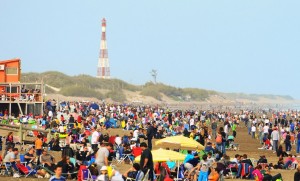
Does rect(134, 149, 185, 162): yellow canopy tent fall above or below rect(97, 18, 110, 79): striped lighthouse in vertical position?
below

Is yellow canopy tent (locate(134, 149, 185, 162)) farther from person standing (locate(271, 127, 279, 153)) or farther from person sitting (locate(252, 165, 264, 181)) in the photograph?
person standing (locate(271, 127, 279, 153))

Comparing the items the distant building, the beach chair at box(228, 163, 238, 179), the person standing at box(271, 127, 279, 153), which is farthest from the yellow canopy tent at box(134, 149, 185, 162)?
the distant building

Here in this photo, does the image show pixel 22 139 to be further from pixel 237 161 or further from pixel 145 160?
pixel 145 160

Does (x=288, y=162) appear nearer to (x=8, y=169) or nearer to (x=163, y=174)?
(x=163, y=174)

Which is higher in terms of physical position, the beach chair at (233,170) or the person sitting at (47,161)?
the person sitting at (47,161)

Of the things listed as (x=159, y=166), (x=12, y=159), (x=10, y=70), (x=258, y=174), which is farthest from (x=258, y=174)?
(x=10, y=70)

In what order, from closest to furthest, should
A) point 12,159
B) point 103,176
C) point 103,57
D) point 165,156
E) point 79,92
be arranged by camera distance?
point 103,176, point 165,156, point 12,159, point 79,92, point 103,57

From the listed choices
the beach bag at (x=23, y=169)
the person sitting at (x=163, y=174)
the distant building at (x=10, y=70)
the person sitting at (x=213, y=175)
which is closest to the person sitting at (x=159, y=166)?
the person sitting at (x=163, y=174)

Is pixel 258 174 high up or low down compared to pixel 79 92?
down

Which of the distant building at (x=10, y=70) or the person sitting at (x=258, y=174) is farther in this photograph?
the distant building at (x=10, y=70)

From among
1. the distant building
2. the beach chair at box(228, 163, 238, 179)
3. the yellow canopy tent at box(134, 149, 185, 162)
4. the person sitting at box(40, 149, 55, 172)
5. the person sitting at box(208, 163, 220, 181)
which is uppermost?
the distant building

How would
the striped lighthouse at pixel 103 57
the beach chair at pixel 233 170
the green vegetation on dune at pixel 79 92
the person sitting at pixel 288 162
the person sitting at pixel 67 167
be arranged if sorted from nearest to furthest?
the person sitting at pixel 67 167, the beach chair at pixel 233 170, the person sitting at pixel 288 162, the green vegetation on dune at pixel 79 92, the striped lighthouse at pixel 103 57

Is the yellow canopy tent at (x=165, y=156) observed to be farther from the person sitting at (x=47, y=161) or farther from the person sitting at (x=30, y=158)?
the person sitting at (x=30, y=158)

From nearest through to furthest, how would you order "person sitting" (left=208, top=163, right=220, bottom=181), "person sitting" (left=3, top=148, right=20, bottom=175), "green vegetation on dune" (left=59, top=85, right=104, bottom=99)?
"person sitting" (left=208, top=163, right=220, bottom=181) → "person sitting" (left=3, top=148, right=20, bottom=175) → "green vegetation on dune" (left=59, top=85, right=104, bottom=99)
